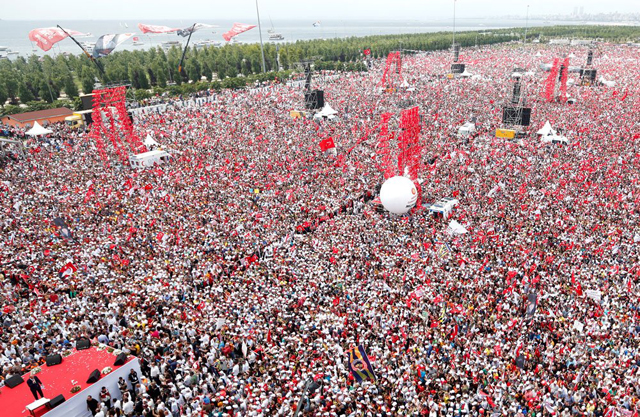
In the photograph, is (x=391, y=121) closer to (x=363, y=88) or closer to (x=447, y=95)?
(x=447, y=95)

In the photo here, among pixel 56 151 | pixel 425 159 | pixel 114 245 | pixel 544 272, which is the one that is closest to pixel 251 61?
pixel 56 151

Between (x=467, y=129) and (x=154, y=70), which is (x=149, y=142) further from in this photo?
(x=154, y=70)

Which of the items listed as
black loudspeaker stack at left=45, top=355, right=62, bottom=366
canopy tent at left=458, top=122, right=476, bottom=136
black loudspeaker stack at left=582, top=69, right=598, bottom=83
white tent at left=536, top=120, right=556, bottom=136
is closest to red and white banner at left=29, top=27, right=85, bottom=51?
canopy tent at left=458, top=122, right=476, bottom=136

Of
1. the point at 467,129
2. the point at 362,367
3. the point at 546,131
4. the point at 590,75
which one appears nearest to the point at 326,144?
the point at 467,129

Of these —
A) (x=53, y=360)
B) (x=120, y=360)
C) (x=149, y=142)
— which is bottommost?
(x=120, y=360)

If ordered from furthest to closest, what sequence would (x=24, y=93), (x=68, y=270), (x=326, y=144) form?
(x=24, y=93) → (x=326, y=144) → (x=68, y=270)

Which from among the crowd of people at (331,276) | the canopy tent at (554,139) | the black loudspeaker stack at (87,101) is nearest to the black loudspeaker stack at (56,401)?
the crowd of people at (331,276)

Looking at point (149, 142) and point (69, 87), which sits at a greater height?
point (69, 87)

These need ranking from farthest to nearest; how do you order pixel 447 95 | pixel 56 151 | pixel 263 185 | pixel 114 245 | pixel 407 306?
pixel 447 95 → pixel 56 151 → pixel 263 185 → pixel 114 245 → pixel 407 306
